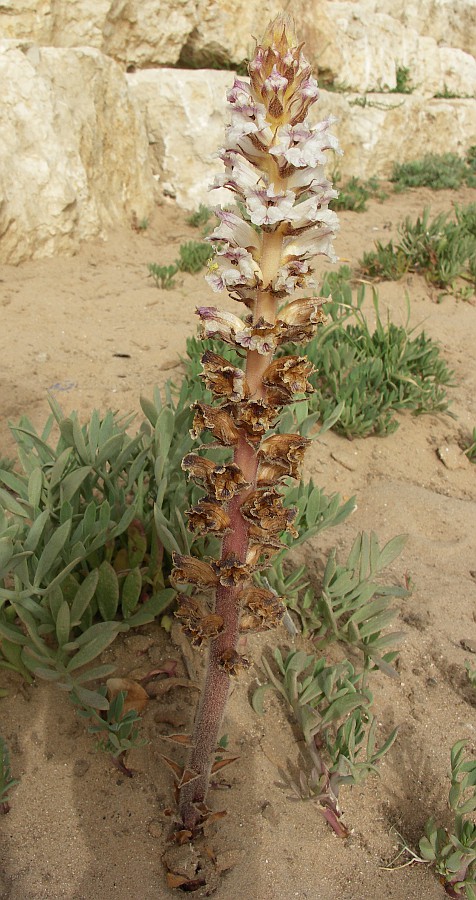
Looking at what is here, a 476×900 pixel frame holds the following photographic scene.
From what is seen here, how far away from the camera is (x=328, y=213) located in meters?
1.26

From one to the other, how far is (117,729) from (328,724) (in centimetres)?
63

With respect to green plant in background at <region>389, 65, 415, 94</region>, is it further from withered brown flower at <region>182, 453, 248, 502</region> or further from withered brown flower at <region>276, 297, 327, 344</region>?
withered brown flower at <region>182, 453, 248, 502</region>

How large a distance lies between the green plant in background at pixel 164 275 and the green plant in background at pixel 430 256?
5.57ft

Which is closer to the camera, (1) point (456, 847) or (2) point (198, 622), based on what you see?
(2) point (198, 622)

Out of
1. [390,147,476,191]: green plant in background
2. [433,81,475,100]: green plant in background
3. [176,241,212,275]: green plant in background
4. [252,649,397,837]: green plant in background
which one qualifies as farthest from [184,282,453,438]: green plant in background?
[433,81,475,100]: green plant in background

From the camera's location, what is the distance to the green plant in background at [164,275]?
5.38 meters

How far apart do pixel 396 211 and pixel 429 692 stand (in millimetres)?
7458

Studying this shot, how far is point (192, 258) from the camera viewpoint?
18.7 feet

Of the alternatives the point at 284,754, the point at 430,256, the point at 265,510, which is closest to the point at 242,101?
the point at 265,510

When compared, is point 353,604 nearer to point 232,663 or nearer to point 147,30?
point 232,663

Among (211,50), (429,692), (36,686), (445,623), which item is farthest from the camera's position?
(211,50)

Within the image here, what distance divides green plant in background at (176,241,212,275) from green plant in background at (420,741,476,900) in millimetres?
4766

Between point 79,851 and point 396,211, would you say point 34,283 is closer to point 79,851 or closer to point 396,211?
point 79,851

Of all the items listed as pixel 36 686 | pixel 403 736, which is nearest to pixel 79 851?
pixel 36 686
